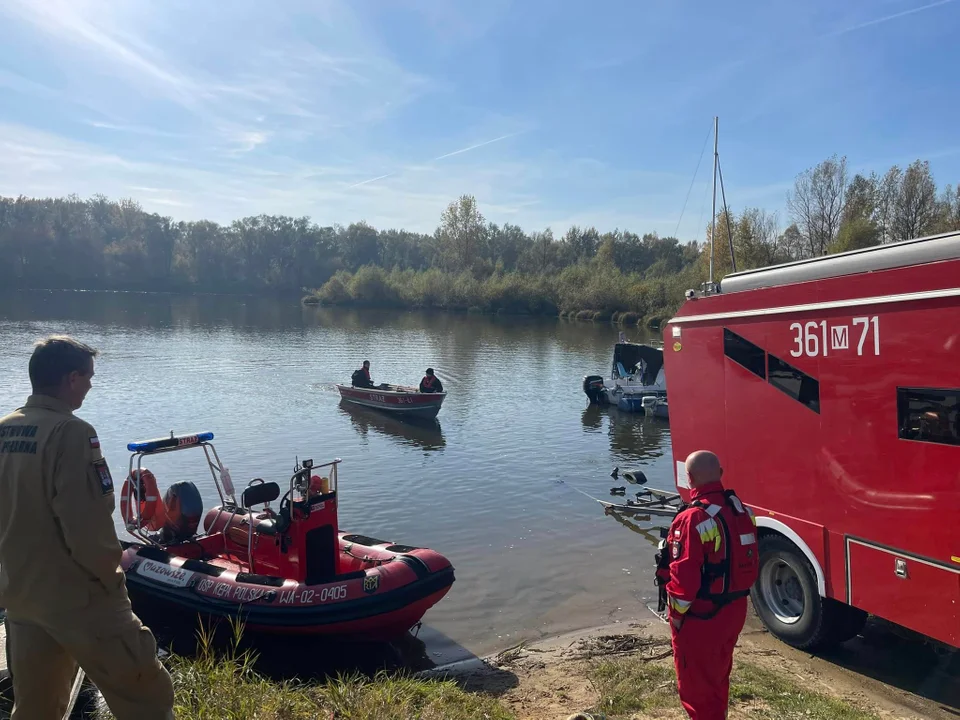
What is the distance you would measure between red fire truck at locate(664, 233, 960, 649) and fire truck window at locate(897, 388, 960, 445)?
0.03 ft

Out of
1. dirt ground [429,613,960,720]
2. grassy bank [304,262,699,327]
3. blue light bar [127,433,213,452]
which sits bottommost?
dirt ground [429,613,960,720]

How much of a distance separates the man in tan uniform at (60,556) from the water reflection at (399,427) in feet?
51.2

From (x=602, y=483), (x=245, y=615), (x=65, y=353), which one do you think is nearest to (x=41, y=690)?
(x=65, y=353)

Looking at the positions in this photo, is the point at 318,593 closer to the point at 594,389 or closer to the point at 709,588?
the point at 709,588

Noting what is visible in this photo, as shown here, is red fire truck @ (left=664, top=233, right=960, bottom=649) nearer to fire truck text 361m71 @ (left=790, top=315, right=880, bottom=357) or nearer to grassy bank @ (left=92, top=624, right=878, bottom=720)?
fire truck text 361m71 @ (left=790, top=315, right=880, bottom=357)

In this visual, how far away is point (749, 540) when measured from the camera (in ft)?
13.4

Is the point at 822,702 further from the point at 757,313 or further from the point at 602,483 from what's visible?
the point at 602,483

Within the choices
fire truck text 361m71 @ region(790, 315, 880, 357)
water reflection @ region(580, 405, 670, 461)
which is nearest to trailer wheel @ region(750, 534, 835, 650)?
fire truck text 361m71 @ region(790, 315, 880, 357)

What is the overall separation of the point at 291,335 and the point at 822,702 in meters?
50.2

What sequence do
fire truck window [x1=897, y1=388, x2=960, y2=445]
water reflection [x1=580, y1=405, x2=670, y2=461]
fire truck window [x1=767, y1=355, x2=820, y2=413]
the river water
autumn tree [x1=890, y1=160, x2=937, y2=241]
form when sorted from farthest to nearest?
autumn tree [x1=890, y1=160, x2=937, y2=241] < water reflection [x1=580, y1=405, x2=670, y2=461] < the river water < fire truck window [x1=767, y1=355, x2=820, y2=413] < fire truck window [x1=897, y1=388, x2=960, y2=445]

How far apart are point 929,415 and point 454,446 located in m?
14.7

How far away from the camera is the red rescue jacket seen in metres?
3.97

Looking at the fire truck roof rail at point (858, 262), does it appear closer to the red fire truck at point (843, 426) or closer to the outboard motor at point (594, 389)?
the red fire truck at point (843, 426)

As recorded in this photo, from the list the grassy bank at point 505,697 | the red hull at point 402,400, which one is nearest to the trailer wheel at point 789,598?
the grassy bank at point 505,697
